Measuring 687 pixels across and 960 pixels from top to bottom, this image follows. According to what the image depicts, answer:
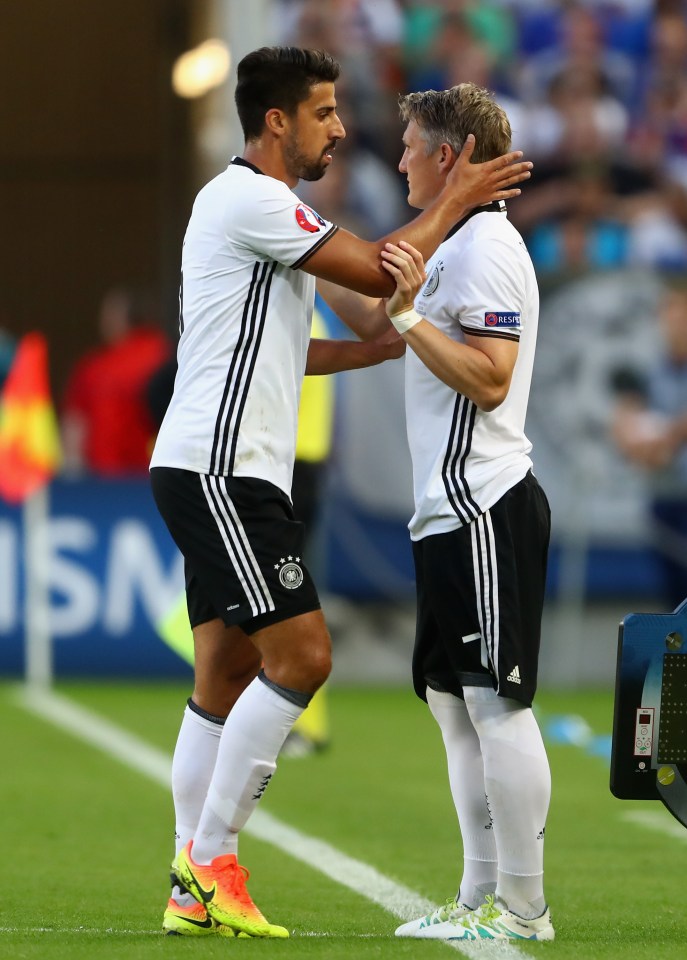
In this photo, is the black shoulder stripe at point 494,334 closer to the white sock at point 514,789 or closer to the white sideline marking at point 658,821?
the white sock at point 514,789

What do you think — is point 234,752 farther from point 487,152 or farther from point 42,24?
point 42,24

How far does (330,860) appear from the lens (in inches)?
227

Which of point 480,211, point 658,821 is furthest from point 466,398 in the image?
point 658,821

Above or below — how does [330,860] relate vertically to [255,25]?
below

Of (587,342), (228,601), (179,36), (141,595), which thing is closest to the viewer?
(228,601)

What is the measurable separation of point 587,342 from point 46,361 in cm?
598

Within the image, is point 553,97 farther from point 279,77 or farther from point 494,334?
point 494,334

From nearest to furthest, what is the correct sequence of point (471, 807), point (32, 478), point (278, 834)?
point (471, 807) → point (278, 834) → point (32, 478)

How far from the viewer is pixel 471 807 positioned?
450cm

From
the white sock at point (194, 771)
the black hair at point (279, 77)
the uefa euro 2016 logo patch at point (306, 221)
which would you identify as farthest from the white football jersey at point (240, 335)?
the white sock at point (194, 771)

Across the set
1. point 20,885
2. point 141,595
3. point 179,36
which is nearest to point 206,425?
point 20,885

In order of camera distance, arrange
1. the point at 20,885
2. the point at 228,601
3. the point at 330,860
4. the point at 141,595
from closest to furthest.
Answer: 1. the point at 228,601
2. the point at 20,885
3. the point at 330,860
4. the point at 141,595

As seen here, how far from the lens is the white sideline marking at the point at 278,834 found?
16.0 ft

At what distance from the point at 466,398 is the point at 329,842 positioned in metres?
2.28
